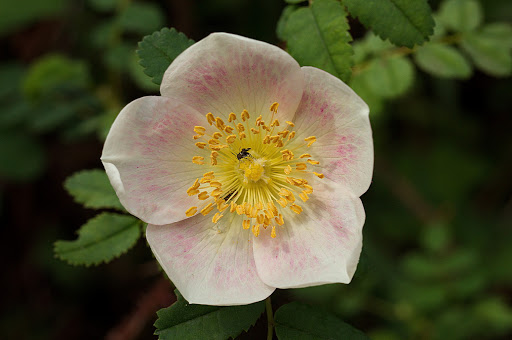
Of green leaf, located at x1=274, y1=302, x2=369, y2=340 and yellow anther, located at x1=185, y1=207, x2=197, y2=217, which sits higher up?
yellow anther, located at x1=185, y1=207, x2=197, y2=217

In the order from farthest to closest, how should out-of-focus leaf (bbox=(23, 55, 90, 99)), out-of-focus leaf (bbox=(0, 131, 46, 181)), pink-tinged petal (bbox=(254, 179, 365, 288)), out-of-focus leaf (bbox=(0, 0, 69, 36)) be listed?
out-of-focus leaf (bbox=(0, 0, 69, 36))
out-of-focus leaf (bbox=(0, 131, 46, 181))
out-of-focus leaf (bbox=(23, 55, 90, 99))
pink-tinged petal (bbox=(254, 179, 365, 288))

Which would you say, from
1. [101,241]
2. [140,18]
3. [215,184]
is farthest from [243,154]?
[140,18]

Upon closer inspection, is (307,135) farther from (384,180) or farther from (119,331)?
(384,180)

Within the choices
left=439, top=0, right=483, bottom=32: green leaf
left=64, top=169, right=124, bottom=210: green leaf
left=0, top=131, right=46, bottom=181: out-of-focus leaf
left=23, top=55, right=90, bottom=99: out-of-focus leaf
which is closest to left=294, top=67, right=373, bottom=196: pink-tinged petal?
left=64, top=169, right=124, bottom=210: green leaf

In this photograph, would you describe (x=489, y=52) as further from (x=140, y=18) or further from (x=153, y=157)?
(x=140, y=18)

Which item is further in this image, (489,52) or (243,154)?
(489,52)

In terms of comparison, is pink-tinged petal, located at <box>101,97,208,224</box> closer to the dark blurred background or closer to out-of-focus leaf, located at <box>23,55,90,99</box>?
the dark blurred background
